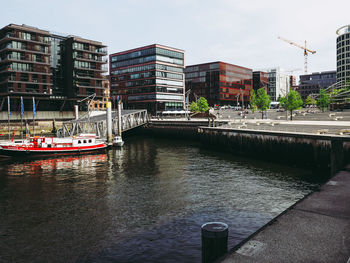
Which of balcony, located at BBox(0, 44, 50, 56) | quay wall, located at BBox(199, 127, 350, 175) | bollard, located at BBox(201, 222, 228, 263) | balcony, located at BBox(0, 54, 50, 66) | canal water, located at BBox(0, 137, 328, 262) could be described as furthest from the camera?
balcony, located at BBox(0, 44, 50, 56)

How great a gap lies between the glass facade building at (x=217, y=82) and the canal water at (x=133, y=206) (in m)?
145

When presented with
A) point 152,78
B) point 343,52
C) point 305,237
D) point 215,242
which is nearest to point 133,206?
point 215,242

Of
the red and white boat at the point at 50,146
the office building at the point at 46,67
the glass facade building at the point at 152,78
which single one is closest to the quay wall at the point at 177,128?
the red and white boat at the point at 50,146

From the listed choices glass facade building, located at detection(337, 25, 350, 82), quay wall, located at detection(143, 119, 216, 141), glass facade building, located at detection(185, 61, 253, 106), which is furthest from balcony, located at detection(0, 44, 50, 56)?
glass facade building, located at detection(337, 25, 350, 82)

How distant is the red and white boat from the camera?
47406 millimetres

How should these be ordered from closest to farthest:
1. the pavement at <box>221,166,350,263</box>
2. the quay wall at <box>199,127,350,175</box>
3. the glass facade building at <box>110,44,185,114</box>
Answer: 1. the pavement at <box>221,166,350,263</box>
2. the quay wall at <box>199,127,350,175</box>
3. the glass facade building at <box>110,44,185,114</box>

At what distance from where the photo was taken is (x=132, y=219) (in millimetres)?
19641

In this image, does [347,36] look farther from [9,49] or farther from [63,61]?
[9,49]

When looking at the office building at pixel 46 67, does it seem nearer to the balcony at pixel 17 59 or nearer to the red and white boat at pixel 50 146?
the balcony at pixel 17 59

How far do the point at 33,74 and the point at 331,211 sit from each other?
98.8 m

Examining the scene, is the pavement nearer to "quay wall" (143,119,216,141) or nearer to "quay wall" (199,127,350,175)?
"quay wall" (199,127,350,175)

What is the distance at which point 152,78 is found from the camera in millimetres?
143750

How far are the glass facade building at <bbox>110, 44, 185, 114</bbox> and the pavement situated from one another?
→ 13199 centimetres

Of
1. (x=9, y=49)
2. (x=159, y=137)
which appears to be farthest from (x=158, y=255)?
(x=9, y=49)
